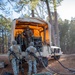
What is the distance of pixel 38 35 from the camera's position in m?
13.5

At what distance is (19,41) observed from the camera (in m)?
11.7

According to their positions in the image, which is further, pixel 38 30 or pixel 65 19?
pixel 65 19

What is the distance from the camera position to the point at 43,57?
11289mm

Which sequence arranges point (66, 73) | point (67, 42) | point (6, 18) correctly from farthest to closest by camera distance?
point (67, 42) < point (6, 18) < point (66, 73)

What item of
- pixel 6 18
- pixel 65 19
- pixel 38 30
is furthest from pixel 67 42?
pixel 38 30

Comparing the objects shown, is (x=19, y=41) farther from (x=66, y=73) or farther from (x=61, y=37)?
(x=61, y=37)

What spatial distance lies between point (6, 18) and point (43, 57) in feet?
49.7

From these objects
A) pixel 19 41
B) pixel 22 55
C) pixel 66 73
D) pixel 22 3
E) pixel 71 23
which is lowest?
pixel 66 73

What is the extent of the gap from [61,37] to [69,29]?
1713mm

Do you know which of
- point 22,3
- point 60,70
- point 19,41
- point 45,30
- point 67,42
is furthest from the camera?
point 67,42

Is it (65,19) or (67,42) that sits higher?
(65,19)

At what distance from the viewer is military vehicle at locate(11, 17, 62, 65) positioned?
11258 mm

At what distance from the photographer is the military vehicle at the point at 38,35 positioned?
11258mm

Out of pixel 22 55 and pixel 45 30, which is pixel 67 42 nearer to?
pixel 45 30
